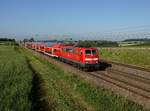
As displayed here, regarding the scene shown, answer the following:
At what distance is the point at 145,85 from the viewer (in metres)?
20.4

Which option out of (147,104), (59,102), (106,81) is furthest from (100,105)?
(106,81)

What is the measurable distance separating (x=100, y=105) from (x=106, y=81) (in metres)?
9.55

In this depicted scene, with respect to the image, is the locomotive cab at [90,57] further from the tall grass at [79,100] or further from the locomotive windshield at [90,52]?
the tall grass at [79,100]

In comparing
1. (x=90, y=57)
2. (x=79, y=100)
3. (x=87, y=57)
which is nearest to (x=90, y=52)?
(x=90, y=57)

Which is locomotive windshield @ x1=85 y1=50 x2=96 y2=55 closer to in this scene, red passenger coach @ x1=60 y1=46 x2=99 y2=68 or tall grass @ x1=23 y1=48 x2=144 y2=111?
red passenger coach @ x1=60 y1=46 x2=99 y2=68

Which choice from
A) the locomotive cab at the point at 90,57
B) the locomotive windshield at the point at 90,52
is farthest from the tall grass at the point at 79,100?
the locomotive windshield at the point at 90,52

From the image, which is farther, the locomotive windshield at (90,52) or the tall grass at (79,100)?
the locomotive windshield at (90,52)

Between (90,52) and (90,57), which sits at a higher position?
(90,52)

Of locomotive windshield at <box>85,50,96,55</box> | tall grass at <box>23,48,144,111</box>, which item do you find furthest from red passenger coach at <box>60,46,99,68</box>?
tall grass at <box>23,48,144,111</box>

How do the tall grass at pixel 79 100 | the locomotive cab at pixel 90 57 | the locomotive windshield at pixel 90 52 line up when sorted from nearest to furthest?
the tall grass at pixel 79 100 → the locomotive cab at pixel 90 57 → the locomotive windshield at pixel 90 52

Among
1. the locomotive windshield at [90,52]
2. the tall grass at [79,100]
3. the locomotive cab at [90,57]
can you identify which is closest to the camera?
the tall grass at [79,100]

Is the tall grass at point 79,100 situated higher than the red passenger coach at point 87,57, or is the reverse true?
the red passenger coach at point 87,57

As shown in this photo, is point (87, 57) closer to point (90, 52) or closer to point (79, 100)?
point (90, 52)

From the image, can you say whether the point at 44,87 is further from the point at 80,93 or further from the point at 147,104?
the point at 147,104
